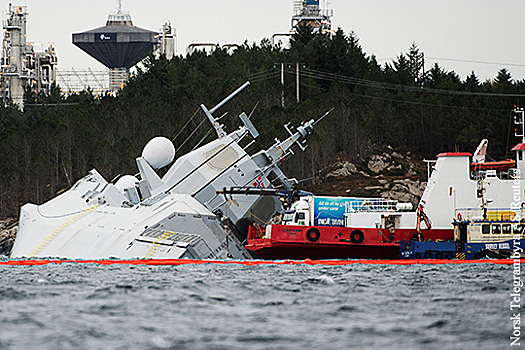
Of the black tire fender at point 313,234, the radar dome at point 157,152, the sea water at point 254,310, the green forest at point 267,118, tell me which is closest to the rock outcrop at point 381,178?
the green forest at point 267,118

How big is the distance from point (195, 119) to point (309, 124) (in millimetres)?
28762

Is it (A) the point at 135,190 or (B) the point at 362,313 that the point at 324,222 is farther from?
(B) the point at 362,313

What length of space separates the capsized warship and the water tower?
81.0 metres

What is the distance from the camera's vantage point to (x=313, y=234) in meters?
34.8

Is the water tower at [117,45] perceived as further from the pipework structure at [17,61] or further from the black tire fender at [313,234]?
the black tire fender at [313,234]

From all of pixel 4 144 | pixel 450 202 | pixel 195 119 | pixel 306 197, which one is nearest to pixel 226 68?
pixel 195 119

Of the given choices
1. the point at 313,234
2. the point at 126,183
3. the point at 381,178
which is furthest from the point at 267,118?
the point at 313,234

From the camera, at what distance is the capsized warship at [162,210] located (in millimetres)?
31953

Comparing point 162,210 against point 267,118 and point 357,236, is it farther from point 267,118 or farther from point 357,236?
point 267,118

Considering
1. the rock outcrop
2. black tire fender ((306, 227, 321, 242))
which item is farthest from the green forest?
black tire fender ((306, 227, 321, 242))

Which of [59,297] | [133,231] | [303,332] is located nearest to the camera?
[303,332]

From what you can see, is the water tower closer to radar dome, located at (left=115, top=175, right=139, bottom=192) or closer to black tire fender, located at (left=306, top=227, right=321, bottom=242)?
radar dome, located at (left=115, top=175, right=139, bottom=192)

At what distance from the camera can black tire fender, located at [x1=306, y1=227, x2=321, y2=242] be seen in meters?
34.6

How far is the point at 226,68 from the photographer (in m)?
88.5
